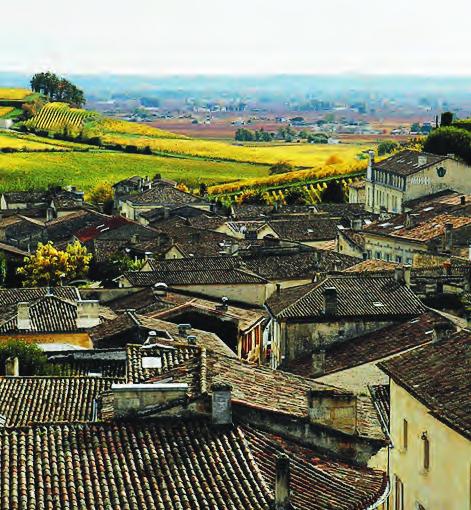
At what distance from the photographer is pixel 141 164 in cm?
16125

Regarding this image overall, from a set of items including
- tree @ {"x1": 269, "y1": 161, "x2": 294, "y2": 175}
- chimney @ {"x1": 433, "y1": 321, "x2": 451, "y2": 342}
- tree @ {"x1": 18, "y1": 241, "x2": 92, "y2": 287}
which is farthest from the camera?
tree @ {"x1": 269, "y1": 161, "x2": 294, "y2": 175}

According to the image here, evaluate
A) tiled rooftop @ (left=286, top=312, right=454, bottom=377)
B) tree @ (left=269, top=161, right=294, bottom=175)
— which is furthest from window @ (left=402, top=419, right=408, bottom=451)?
tree @ (left=269, top=161, right=294, bottom=175)

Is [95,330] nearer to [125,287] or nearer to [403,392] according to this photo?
[125,287]

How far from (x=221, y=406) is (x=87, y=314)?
27848 millimetres

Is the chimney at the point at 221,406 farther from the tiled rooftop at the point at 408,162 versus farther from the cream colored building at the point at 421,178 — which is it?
the tiled rooftop at the point at 408,162

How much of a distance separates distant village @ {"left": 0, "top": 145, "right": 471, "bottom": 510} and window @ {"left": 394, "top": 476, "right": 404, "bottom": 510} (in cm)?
7

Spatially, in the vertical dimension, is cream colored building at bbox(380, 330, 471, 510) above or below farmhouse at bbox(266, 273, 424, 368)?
above

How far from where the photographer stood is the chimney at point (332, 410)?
23.6 m

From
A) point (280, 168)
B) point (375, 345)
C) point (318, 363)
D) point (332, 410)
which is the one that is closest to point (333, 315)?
point (375, 345)

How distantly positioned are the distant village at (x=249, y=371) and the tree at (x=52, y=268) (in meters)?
0.67

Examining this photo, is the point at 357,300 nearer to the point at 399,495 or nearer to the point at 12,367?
the point at 12,367

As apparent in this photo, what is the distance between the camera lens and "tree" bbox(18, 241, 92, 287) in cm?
7788

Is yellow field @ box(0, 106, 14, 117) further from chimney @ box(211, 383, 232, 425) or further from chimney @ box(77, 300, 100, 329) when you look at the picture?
chimney @ box(211, 383, 232, 425)

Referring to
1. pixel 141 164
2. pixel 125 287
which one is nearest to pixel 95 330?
pixel 125 287
